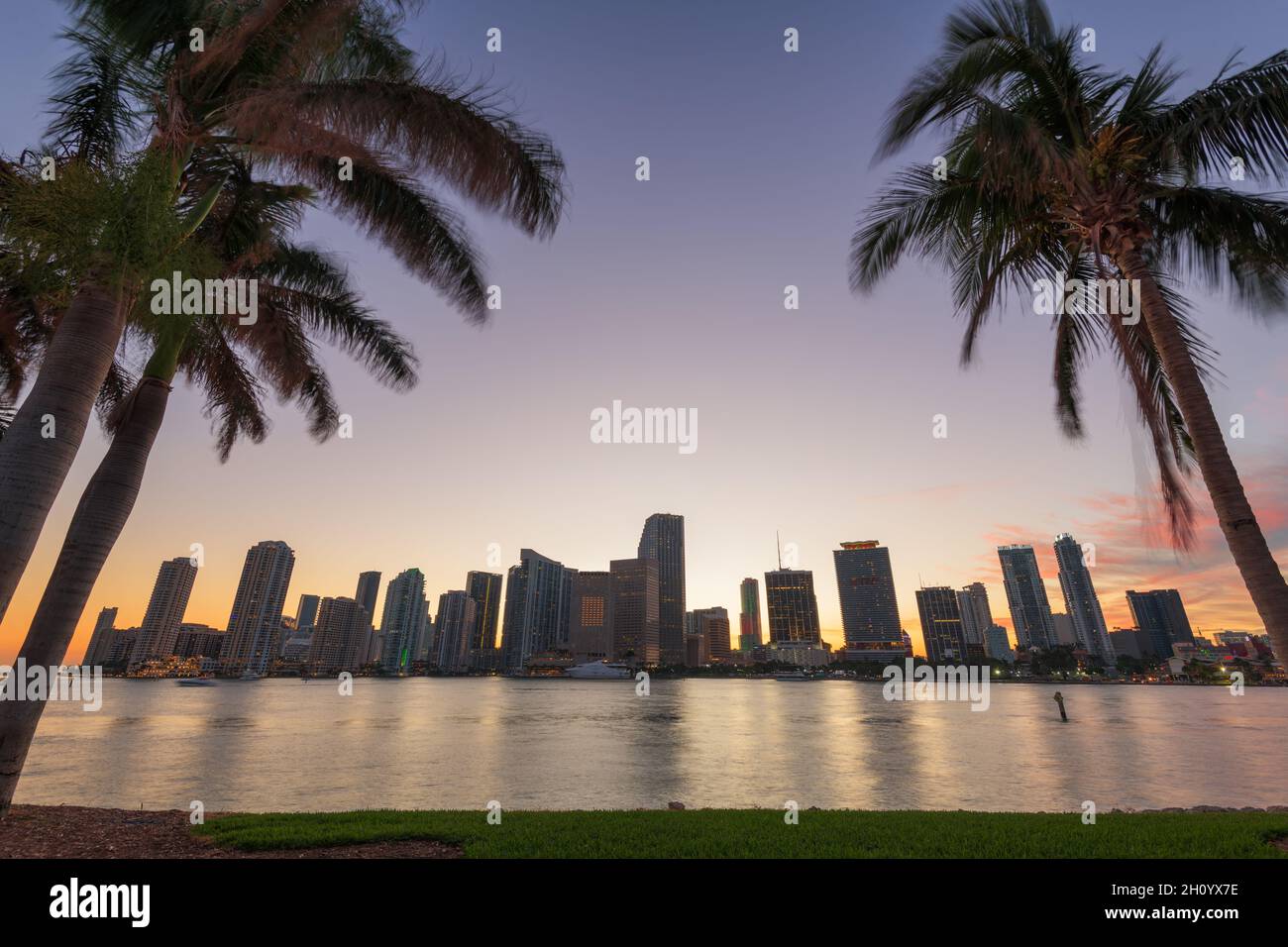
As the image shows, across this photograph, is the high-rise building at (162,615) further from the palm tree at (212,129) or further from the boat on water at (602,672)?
the palm tree at (212,129)

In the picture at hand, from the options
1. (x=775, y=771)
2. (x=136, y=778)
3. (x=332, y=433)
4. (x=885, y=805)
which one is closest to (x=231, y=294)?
(x=332, y=433)

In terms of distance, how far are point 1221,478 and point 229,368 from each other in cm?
1504

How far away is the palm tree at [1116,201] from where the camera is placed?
670 cm

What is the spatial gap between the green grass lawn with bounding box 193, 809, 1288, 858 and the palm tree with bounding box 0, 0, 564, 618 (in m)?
4.57

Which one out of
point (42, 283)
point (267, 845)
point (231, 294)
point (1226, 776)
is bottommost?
point (1226, 776)

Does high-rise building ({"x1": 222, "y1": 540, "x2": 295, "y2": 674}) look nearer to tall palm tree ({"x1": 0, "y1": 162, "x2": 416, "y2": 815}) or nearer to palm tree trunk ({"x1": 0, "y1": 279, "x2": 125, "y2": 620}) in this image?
tall palm tree ({"x1": 0, "y1": 162, "x2": 416, "y2": 815})

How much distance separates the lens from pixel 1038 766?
23688mm

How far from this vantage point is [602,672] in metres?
178

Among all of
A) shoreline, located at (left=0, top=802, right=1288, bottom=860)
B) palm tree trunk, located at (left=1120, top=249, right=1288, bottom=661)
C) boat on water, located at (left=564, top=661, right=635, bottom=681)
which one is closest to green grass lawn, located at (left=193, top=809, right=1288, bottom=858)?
shoreline, located at (left=0, top=802, right=1288, bottom=860)

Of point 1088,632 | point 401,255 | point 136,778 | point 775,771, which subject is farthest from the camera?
point 1088,632

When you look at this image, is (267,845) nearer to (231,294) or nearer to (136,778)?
(231,294)

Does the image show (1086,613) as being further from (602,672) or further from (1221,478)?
(1221,478)

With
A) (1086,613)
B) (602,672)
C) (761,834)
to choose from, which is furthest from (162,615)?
(1086,613)
